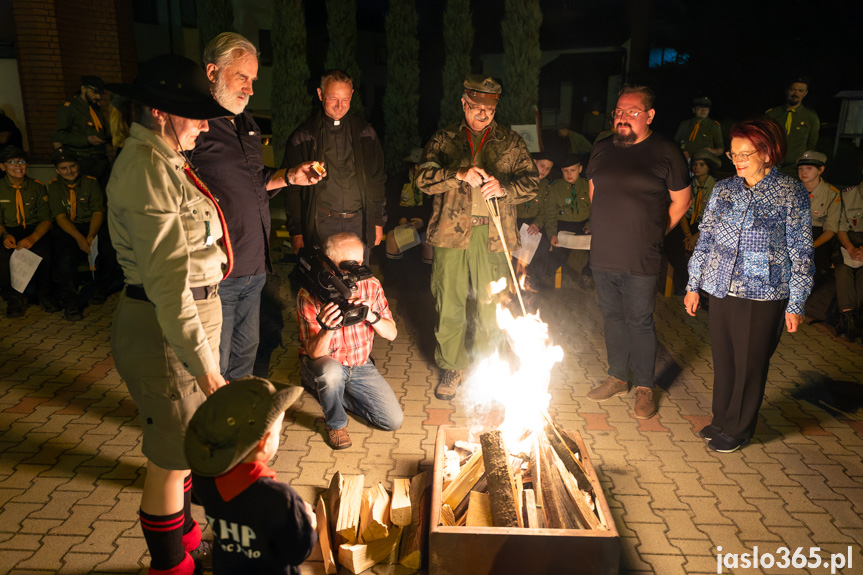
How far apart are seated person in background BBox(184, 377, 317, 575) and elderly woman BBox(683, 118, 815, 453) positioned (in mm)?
3155

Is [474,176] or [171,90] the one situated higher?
[171,90]

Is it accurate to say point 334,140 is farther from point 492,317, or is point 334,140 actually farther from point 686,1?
point 686,1

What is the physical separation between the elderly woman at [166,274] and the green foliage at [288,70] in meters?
12.5

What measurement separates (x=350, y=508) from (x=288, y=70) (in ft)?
44.9

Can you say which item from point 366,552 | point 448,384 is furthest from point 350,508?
point 448,384

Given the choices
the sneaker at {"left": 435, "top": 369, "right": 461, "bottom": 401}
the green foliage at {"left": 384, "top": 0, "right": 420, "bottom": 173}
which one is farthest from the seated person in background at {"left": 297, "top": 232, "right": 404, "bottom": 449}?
the green foliage at {"left": 384, "top": 0, "right": 420, "bottom": 173}

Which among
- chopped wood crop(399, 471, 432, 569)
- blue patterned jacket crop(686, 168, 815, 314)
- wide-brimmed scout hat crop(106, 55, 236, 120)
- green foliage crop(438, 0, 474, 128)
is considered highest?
green foliage crop(438, 0, 474, 128)

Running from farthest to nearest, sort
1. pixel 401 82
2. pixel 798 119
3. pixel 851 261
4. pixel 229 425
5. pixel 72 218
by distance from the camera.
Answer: pixel 401 82
pixel 798 119
pixel 72 218
pixel 851 261
pixel 229 425

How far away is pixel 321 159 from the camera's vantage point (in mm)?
5535

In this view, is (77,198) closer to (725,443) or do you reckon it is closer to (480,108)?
(480,108)

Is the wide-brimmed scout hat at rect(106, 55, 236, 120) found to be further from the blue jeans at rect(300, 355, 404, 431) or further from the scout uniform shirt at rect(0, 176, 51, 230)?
the scout uniform shirt at rect(0, 176, 51, 230)

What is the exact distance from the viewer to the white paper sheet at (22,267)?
743 centimetres

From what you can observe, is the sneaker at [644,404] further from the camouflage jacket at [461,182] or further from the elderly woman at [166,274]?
the elderly woman at [166,274]

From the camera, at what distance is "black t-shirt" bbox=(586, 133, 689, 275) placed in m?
4.76
